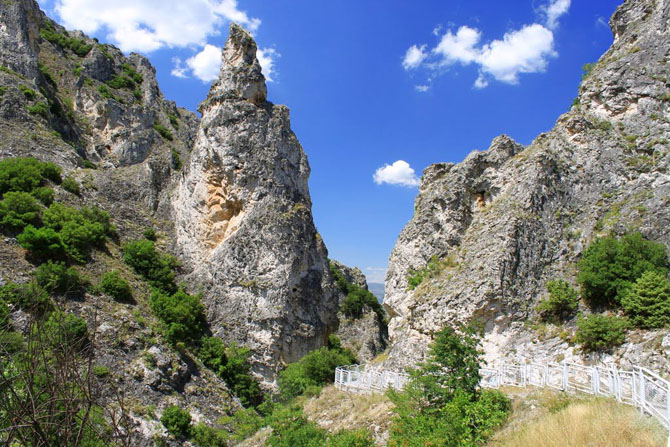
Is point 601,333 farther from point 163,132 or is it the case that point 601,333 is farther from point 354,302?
point 163,132

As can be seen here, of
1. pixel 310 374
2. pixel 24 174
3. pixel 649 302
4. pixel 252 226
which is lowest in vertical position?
pixel 310 374

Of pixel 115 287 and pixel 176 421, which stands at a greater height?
pixel 115 287

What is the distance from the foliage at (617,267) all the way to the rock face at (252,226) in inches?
863

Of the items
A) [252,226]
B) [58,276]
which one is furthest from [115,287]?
[252,226]

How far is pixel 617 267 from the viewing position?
16344mm

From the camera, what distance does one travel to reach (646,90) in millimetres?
21062

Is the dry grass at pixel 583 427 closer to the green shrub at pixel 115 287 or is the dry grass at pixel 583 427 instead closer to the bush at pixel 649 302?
the bush at pixel 649 302

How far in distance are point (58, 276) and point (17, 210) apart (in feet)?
21.7

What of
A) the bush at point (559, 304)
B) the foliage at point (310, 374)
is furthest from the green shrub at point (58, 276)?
the bush at point (559, 304)

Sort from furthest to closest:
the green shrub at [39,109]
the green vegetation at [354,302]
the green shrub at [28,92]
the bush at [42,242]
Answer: the green vegetation at [354,302], the green shrub at [28,92], the green shrub at [39,109], the bush at [42,242]

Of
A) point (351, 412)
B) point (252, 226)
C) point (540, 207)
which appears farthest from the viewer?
point (252, 226)

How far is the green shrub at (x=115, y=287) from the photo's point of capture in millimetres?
27359

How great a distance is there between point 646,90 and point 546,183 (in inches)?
276

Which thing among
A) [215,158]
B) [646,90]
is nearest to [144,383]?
[215,158]
